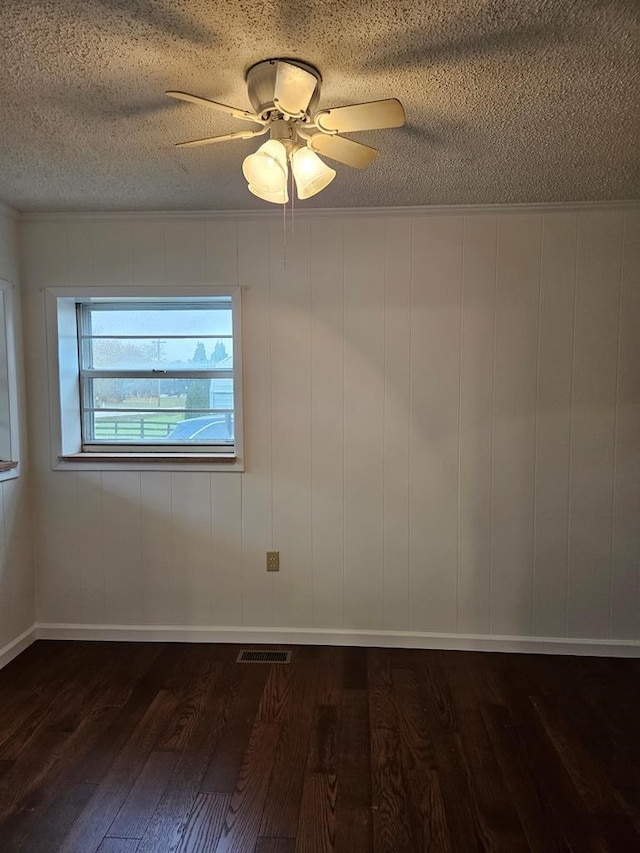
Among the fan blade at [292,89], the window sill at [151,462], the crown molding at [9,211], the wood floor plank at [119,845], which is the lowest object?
the wood floor plank at [119,845]

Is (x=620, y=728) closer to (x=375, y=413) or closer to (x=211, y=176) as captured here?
(x=375, y=413)

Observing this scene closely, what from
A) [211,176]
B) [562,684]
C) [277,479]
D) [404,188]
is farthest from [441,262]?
[562,684]

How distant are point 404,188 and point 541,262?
2.71 feet

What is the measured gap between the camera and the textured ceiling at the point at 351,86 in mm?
1252

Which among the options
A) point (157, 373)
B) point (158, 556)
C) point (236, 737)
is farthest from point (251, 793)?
point (157, 373)

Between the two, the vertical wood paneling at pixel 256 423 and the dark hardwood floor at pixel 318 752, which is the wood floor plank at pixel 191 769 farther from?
the vertical wood paneling at pixel 256 423

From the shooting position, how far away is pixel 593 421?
8.57 ft

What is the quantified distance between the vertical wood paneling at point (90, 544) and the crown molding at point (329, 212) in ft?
4.59

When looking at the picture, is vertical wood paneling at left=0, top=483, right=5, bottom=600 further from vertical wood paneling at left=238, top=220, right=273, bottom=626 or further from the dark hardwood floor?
vertical wood paneling at left=238, top=220, right=273, bottom=626

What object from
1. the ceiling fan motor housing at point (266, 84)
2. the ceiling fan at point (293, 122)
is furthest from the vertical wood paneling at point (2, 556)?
the ceiling fan motor housing at point (266, 84)

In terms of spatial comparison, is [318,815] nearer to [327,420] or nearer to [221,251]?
[327,420]

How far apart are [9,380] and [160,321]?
2.78 ft

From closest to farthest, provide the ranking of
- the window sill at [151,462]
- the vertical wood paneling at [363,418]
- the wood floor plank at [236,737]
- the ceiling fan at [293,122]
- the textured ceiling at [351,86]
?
the textured ceiling at [351,86]
the ceiling fan at [293,122]
the wood floor plank at [236,737]
the vertical wood paneling at [363,418]
the window sill at [151,462]

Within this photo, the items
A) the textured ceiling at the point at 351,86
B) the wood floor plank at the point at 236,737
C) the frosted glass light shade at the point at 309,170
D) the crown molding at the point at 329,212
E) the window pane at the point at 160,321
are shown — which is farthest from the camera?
the window pane at the point at 160,321
